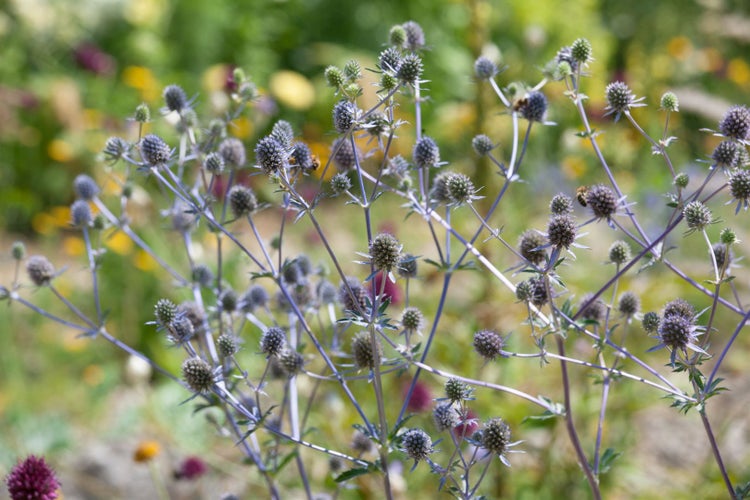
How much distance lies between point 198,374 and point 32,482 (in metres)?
0.49

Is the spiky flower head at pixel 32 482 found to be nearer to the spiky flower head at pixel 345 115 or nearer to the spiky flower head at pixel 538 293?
the spiky flower head at pixel 345 115

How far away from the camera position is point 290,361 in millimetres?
1720

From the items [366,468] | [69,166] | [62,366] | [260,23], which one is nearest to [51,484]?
[366,468]

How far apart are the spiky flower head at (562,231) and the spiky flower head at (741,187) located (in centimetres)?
32

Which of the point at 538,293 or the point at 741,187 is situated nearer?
the point at 741,187

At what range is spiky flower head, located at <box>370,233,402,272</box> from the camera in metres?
1.53

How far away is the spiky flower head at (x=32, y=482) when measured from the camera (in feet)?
5.60

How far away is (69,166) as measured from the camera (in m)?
6.02

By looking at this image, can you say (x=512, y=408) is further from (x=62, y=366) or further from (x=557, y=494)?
(x=62, y=366)

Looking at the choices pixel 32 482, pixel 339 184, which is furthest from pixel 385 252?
pixel 32 482

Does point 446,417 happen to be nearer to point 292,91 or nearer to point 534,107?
point 534,107

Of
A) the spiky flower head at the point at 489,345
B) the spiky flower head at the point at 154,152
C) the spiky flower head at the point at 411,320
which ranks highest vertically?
the spiky flower head at the point at 154,152

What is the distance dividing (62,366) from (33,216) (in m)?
2.21

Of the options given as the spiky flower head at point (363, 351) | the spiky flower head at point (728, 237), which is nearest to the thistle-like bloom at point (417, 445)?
the spiky flower head at point (363, 351)
